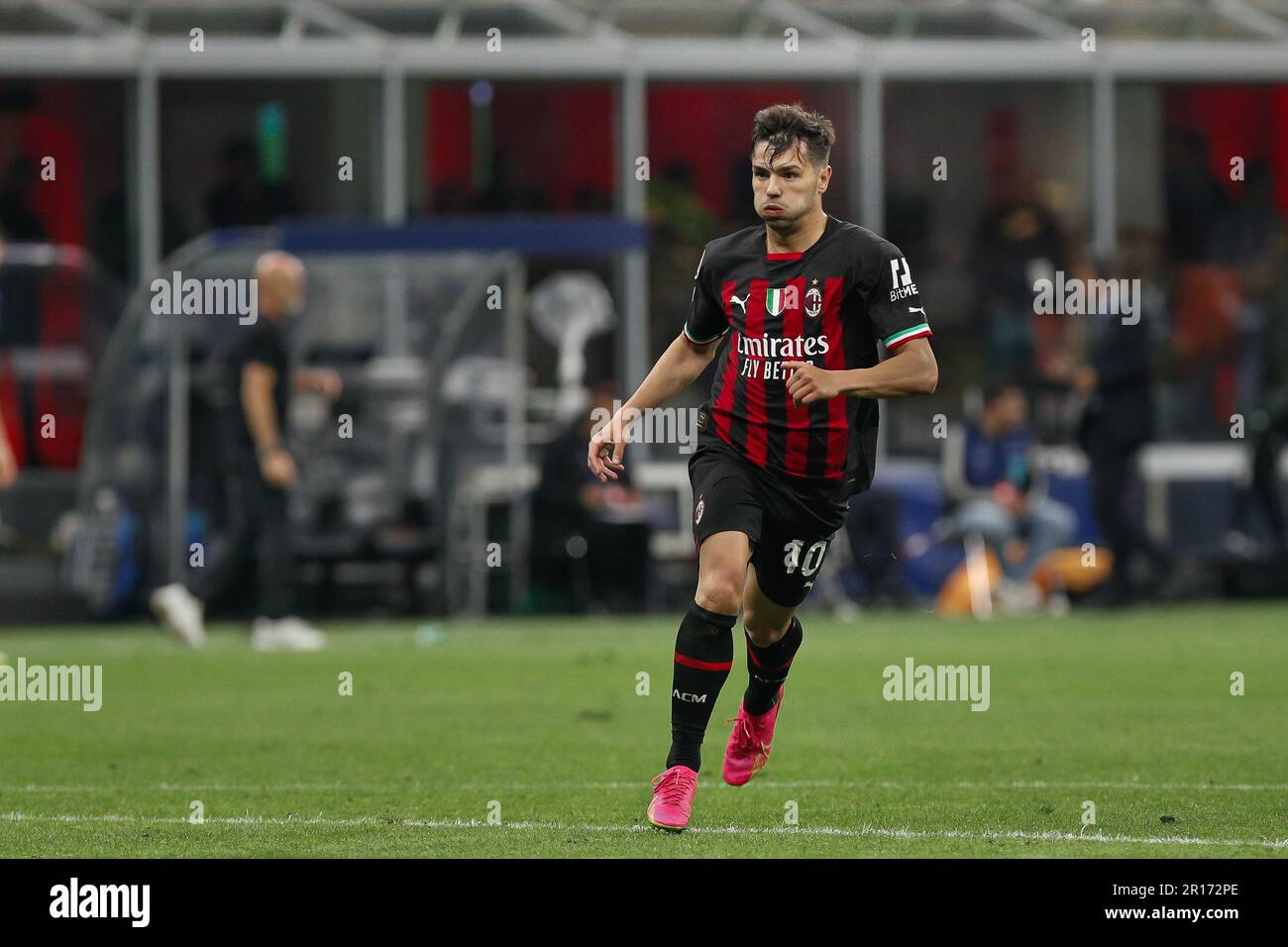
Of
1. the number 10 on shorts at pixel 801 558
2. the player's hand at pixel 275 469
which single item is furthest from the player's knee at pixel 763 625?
the player's hand at pixel 275 469

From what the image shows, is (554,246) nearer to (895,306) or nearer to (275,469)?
(275,469)

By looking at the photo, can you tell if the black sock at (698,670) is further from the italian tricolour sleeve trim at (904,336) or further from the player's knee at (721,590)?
the italian tricolour sleeve trim at (904,336)

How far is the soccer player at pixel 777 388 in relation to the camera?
7.23 meters

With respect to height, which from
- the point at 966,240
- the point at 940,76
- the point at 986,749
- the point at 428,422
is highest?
the point at 940,76

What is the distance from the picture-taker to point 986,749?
9.46 meters

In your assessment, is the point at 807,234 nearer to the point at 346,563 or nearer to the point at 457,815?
the point at 457,815

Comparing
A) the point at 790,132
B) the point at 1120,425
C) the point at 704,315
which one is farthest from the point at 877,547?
the point at 790,132

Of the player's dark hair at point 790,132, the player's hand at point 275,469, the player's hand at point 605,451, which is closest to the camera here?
the player's dark hair at point 790,132

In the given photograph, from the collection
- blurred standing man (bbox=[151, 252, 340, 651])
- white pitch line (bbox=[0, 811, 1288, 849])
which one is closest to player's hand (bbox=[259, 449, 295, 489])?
blurred standing man (bbox=[151, 252, 340, 651])

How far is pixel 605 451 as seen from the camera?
25.1ft

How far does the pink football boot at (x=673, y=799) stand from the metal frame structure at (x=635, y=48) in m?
14.7

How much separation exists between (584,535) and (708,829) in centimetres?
1106

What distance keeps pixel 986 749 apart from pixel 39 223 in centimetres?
1411

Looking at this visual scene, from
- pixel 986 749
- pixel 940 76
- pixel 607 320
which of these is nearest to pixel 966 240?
pixel 940 76
